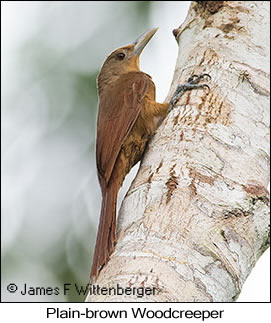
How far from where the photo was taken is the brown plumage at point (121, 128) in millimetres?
3162

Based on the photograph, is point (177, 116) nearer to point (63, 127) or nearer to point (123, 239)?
point (123, 239)

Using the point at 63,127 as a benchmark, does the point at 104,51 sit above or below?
above

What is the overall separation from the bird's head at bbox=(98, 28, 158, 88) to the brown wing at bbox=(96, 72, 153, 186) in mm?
195

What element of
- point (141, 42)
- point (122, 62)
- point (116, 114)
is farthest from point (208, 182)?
point (141, 42)

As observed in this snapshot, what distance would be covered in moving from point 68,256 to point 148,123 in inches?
107

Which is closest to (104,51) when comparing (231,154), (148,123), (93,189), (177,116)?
(93,189)

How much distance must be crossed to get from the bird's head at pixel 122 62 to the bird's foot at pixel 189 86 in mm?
1234

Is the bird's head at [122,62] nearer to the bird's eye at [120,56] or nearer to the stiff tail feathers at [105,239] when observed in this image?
the bird's eye at [120,56]

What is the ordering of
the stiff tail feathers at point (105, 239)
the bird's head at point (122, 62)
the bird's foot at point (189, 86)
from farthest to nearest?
the bird's head at point (122, 62) < the bird's foot at point (189, 86) < the stiff tail feathers at point (105, 239)

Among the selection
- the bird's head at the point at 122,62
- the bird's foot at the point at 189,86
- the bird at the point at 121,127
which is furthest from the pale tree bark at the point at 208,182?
the bird's head at the point at 122,62

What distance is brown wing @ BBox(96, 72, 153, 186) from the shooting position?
332cm

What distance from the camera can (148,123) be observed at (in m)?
3.29

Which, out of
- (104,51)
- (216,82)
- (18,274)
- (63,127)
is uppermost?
(216,82)

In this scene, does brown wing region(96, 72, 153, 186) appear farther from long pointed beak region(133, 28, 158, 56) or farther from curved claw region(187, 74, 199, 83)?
curved claw region(187, 74, 199, 83)
